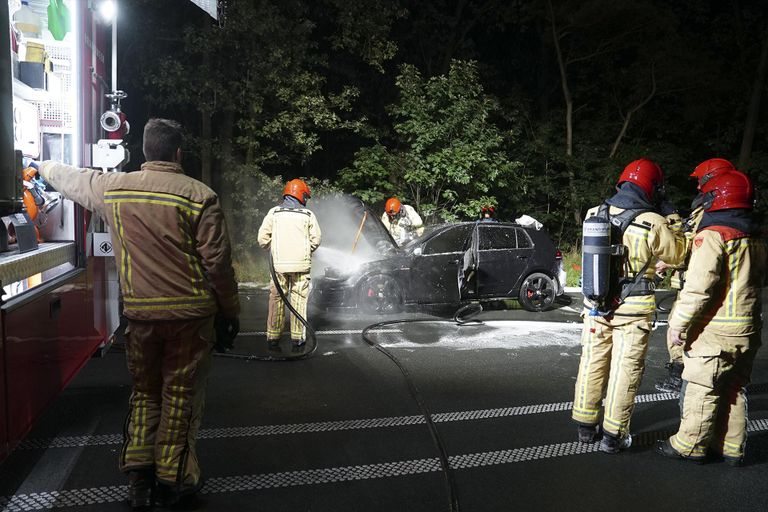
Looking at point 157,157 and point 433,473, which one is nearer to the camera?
point 157,157

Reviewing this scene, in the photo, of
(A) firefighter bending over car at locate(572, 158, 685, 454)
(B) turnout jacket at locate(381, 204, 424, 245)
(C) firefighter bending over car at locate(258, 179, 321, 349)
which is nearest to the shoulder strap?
(A) firefighter bending over car at locate(572, 158, 685, 454)

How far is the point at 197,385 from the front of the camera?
139 inches

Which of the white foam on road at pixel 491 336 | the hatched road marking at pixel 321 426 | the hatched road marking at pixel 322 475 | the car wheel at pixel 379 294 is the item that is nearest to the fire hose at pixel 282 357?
the white foam on road at pixel 491 336

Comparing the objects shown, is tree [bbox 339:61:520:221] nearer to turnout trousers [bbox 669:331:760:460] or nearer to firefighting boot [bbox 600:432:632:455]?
firefighting boot [bbox 600:432:632:455]

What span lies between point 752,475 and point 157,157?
406cm

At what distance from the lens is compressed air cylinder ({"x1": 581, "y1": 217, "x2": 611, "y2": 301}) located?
13.6 feet

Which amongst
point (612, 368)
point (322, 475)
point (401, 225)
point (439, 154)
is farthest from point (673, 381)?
point (439, 154)

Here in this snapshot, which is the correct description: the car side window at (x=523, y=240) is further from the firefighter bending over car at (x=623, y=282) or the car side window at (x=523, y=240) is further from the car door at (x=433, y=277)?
the firefighter bending over car at (x=623, y=282)

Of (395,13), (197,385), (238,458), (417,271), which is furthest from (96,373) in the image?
(395,13)

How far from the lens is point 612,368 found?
4.30 metres

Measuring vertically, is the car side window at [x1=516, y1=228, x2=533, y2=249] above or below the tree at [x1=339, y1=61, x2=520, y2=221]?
below

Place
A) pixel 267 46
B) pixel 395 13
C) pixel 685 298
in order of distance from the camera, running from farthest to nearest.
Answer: pixel 395 13 < pixel 267 46 < pixel 685 298

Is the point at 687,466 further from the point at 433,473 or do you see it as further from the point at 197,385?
the point at 197,385

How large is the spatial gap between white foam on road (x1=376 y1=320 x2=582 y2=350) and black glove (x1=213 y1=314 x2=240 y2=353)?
397cm
